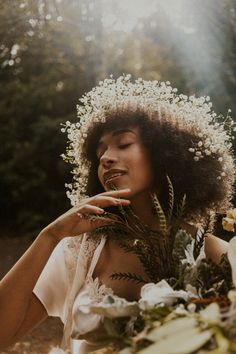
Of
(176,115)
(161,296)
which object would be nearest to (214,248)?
(176,115)

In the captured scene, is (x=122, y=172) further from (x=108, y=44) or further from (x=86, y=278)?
(x=108, y=44)

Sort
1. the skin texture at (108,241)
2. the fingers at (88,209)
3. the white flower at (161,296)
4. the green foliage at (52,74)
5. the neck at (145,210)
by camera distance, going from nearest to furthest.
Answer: the white flower at (161,296) → the fingers at (88,209) → the skin texture at (108,241) → the neck at (145,210) → the green foliage at (52,74)

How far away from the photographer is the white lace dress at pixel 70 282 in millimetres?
2064

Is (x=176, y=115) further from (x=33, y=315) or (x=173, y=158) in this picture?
(x=33, y=315)

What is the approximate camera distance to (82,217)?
177cm

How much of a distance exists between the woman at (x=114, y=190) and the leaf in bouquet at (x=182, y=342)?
94 centimetres

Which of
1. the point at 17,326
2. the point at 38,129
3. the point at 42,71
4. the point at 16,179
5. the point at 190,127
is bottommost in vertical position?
the point at 17,326

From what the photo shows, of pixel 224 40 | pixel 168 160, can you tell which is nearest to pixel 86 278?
pixel 168 160

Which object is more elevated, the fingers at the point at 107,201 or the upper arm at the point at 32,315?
the fingers at the point at 107,201

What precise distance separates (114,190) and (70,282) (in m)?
0.52

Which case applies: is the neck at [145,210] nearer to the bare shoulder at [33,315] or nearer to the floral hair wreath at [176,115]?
the floral hair wreath at [176,115]

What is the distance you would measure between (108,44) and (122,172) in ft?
35.8

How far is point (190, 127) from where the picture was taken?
2.54 m

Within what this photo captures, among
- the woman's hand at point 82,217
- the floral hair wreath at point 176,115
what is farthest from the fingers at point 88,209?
the floral hair wreath at point 176,115
